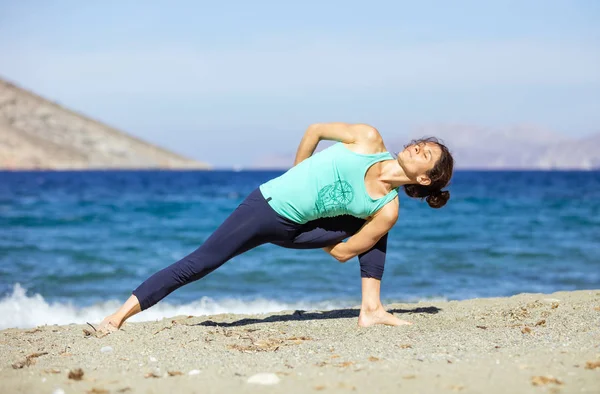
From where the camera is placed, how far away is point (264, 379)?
11.6 feet

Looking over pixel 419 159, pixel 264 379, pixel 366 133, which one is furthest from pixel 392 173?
pixel 264 379

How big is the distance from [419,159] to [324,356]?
1.49 meters

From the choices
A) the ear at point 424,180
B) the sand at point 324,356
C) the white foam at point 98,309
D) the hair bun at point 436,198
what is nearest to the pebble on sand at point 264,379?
the sand at point 324,356

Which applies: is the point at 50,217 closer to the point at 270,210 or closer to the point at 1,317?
the point at 1,317

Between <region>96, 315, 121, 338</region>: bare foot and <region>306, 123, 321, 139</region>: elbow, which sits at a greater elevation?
<region>306, 123, 321, 139</region>: elbow

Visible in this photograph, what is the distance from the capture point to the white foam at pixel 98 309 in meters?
7.76

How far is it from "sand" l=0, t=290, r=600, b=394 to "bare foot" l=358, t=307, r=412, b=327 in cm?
9

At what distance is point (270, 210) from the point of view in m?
4.80

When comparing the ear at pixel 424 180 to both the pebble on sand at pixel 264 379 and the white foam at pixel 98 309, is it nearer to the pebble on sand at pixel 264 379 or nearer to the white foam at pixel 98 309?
the pebble on sand at pixel 264 379

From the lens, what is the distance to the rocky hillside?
110375 mm

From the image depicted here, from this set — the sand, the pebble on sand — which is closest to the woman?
the sand

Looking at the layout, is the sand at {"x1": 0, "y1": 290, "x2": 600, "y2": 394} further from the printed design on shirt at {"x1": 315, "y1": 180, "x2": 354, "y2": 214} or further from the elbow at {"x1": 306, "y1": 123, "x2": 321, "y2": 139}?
the elbow at {"x1": 306, "y1": 123, "x2": 321, "y2": 139}

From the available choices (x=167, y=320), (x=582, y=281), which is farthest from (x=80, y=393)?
(x=582, y=281)

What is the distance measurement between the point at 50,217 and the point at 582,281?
14.7m
